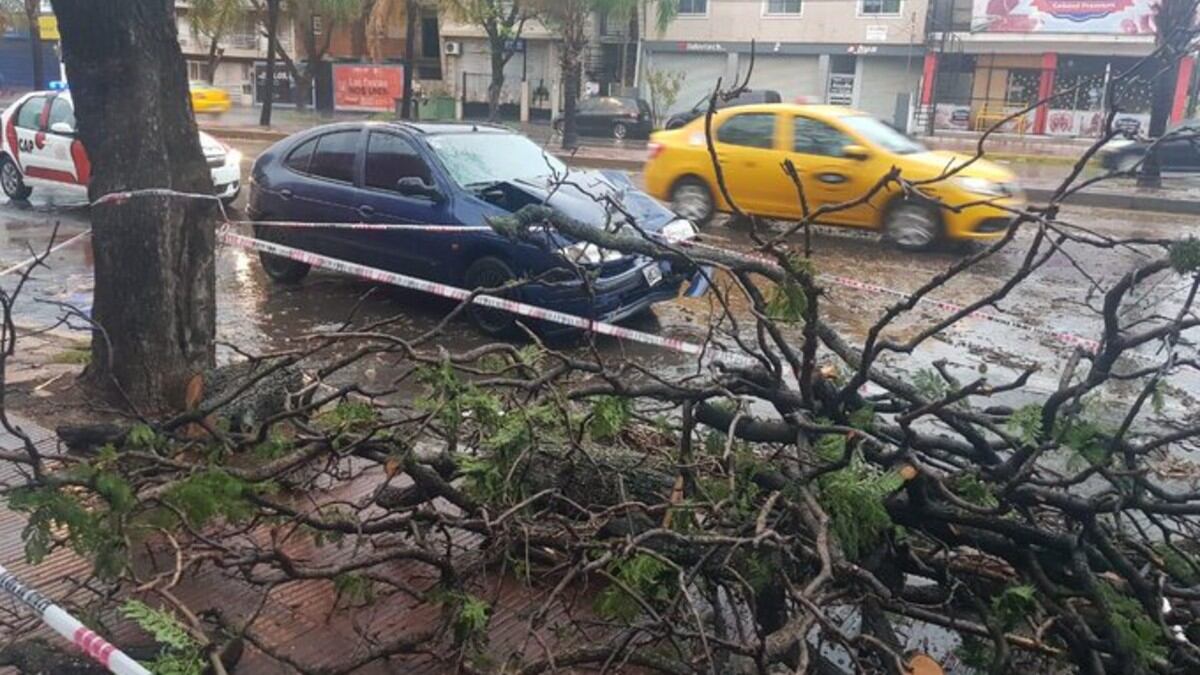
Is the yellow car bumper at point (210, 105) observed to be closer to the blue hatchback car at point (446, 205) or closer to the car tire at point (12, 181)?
the car tire at point (12, 181)

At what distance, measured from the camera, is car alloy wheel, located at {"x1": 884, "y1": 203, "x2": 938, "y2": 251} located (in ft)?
38.8

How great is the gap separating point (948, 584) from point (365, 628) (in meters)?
2.05

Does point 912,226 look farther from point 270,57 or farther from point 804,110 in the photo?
point 270,57

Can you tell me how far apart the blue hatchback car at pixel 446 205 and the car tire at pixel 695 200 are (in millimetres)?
4006

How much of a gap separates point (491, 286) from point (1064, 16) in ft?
109

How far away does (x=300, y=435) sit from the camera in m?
3.80

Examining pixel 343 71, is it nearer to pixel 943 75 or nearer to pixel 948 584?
pixel 943 75

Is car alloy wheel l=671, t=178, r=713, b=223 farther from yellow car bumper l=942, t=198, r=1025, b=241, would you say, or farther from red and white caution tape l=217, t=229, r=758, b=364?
red and white caution tape l=217, t=229, r=758, b=364

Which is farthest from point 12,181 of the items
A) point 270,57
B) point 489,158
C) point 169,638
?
point 270,57

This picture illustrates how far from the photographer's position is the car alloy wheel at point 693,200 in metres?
13.5

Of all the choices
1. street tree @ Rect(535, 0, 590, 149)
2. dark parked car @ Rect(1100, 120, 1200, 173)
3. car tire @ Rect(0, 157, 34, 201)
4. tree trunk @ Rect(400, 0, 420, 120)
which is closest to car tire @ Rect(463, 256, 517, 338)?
car tire @ Rect(0, 157, 34, 201)

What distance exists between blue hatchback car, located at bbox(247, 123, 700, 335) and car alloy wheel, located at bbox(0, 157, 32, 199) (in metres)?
7.60

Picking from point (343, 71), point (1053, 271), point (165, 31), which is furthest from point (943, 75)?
point (165, 31)

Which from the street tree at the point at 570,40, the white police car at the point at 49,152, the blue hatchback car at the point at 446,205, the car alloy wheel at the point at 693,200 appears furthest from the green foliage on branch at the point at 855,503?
the street tree at the point at 570,40
